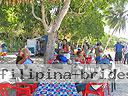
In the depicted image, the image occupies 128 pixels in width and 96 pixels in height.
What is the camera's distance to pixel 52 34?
1670cm

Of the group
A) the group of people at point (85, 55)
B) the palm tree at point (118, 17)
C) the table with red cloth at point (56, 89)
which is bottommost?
the table with red cloth at point (56, 89)

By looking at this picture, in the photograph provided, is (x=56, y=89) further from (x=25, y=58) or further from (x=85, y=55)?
(x=85, y=55)

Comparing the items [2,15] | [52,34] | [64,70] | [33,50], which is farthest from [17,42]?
[64,70]

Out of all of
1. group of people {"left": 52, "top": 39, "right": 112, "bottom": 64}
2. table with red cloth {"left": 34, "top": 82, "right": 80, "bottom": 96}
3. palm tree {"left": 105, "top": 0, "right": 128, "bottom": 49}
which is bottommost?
table with red cloth {"left": 34, "top": 82, "right": 80, "bottom": 96}

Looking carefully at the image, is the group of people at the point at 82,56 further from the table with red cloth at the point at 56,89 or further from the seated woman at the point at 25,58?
the table with red cloth at the point at 56,89

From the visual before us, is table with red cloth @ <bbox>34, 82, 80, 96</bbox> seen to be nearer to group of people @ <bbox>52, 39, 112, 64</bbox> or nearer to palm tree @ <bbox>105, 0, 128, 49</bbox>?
group of people @ <bbox>52, 39, 112, 64</bbox>

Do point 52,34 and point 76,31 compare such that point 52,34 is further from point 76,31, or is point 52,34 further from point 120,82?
point 76,31

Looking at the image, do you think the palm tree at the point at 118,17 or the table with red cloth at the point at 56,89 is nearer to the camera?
the table with red cloth at the point at 56,89

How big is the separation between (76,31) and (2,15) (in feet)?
38.1

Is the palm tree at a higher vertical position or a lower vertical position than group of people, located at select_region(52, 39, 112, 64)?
higher

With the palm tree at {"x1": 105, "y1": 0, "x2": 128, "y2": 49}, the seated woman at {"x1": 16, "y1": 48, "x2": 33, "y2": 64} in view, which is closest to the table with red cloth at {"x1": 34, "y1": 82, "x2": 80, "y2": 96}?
the seated woman at {"x1": 16, "y1": 48, "x2": 33, "y2": 64}

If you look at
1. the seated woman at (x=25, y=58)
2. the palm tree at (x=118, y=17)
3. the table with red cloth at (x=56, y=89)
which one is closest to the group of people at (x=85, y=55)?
the seated woman at (x=25, y=58)

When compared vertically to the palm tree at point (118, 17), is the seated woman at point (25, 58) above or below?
below

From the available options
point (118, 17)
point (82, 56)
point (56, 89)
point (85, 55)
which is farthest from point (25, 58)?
point (118, 17)
